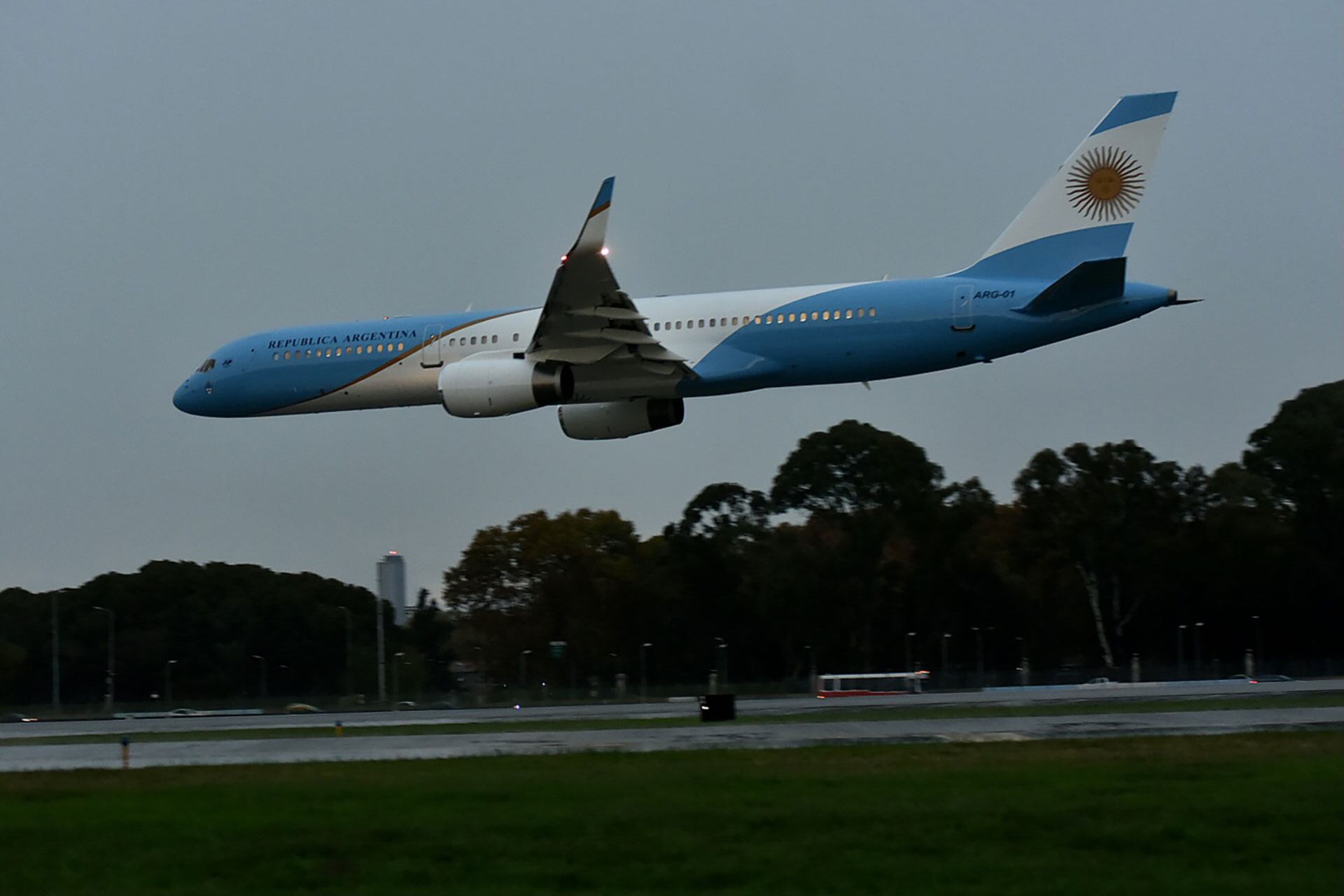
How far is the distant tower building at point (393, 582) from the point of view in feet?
283

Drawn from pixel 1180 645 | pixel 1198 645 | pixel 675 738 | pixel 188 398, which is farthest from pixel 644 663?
pixel 675 738

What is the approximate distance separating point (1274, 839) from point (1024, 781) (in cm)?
418

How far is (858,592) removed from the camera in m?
82.5

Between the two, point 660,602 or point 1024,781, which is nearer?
point 1024,781

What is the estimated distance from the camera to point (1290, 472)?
3334 inches

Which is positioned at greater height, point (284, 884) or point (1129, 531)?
point (1129, 531)

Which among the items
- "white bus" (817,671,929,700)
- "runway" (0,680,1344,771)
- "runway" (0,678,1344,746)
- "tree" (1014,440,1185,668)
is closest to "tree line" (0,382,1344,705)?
"tree" (1014,440,1185,668)

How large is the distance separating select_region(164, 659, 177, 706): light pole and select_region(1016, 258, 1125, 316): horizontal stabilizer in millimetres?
64263

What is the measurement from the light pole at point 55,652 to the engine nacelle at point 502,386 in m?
47.3

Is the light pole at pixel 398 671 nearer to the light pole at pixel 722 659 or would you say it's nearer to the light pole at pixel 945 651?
the light pole at pixel 722 659

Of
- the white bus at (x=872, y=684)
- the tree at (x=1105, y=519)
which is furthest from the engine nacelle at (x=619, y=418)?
the tree at (x=1105, y=519)

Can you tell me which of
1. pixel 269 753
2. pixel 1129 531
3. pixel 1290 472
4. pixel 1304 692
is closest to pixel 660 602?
pixel 1129 531

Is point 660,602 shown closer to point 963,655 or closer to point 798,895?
point 963,655

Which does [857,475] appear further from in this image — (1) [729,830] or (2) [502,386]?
(1) [729,830]
